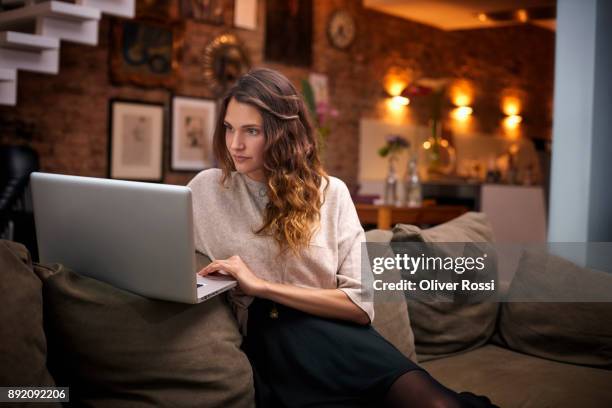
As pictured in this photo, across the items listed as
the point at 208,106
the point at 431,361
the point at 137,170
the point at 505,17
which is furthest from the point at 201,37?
the point at 431,361

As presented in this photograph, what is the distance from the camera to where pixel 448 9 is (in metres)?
8.12

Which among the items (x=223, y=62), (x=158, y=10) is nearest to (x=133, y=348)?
(x=158, y=10)

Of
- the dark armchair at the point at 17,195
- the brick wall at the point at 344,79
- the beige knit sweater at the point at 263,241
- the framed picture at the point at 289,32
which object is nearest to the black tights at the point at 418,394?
the beige knit sweater at the point at 263,241

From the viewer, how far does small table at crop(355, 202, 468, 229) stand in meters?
5.07

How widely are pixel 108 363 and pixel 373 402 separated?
67cm

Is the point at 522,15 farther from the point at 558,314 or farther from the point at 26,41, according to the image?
the point at 558,314

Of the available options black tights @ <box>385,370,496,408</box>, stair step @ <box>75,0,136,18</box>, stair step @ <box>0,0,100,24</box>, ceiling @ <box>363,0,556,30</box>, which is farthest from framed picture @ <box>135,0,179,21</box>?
black tights @ <box>385,370,496,408</box>

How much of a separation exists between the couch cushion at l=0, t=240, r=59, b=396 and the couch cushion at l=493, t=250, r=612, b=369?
1.83 metres

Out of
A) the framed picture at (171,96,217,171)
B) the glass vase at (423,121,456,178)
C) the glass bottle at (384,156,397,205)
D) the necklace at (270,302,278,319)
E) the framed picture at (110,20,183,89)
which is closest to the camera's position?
the necklace at (270,302,278,319)

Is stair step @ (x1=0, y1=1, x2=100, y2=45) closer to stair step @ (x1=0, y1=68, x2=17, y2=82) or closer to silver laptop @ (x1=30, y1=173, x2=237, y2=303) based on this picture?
stair step @ (x1=0, y1=68, x2=17, y2=82)

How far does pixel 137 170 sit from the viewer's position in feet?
20.1

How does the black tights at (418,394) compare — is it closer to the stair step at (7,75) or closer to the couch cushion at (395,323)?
the couch cushion at (395,323)

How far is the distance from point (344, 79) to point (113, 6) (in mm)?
3543

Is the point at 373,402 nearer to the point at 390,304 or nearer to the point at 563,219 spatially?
the point at 390,304
